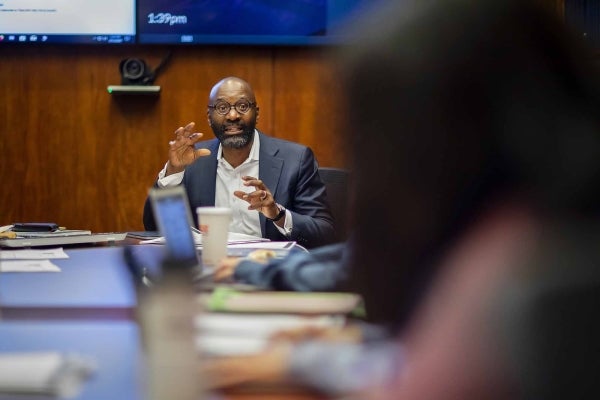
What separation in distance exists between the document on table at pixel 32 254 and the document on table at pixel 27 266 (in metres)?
0.07

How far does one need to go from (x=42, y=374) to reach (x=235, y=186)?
254 centimetres

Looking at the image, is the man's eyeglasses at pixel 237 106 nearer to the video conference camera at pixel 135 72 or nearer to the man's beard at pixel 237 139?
the man's beard at pixel 237 139

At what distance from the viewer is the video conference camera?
4.09 metres

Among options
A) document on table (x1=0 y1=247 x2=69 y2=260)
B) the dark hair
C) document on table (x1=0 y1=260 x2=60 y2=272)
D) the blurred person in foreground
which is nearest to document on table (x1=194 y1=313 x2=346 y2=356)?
the blurred person in foreground

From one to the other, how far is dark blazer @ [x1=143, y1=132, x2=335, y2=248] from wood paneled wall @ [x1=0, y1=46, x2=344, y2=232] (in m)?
0.94

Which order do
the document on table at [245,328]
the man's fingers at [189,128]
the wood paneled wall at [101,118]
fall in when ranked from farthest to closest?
the wood paneled wall at [101,118] → the man's fingers at [189,128] → the document on table at [245,328]

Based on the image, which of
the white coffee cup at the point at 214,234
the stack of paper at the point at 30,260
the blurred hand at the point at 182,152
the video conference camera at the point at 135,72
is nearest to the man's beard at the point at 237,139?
the blurred hand at the point at 182,152

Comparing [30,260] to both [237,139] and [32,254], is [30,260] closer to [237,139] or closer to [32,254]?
[32,254]

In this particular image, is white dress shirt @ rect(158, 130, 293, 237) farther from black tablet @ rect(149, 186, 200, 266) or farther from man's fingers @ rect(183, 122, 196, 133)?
black tablet @ rect(149, 186, 200, 266)

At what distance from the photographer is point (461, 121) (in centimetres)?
78

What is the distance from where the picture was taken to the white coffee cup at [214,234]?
175 cm

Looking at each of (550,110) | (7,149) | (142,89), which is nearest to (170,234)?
(550,110)

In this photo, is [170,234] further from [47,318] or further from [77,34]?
[77,34]

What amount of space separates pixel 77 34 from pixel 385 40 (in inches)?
143
